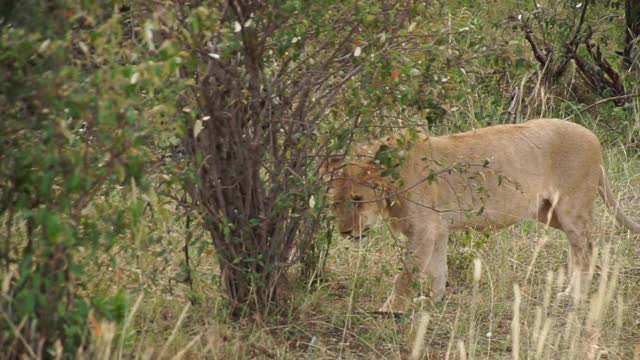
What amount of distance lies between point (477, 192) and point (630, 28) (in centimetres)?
391

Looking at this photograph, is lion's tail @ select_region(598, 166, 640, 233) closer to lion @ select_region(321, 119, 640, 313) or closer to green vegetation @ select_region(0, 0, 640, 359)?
lion @ select_region(321, 119, 640, 313)

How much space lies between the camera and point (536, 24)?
8.88 meters

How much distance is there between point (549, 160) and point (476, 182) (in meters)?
0.42

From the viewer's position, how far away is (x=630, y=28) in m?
8.31

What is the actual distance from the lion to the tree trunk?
282 cm

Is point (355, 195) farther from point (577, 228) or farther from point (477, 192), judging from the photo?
point (577, 228)

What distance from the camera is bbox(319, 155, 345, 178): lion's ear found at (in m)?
4.31

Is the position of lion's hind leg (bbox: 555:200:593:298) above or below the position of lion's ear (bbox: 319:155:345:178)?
below

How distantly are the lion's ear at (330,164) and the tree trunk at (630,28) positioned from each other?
4.37m

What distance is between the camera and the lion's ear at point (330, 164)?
4312 millimetres

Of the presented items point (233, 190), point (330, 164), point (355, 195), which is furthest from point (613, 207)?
point (233, 190)

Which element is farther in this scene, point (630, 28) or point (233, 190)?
point (630, 28)

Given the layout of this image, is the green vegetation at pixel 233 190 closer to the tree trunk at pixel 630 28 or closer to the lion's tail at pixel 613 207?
the lion's tail at pixel 613 207

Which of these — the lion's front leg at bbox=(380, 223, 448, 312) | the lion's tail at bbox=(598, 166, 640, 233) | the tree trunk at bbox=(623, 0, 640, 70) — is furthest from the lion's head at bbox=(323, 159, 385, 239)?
the tree trunk at bbox=(623, 0, 640, 70)
